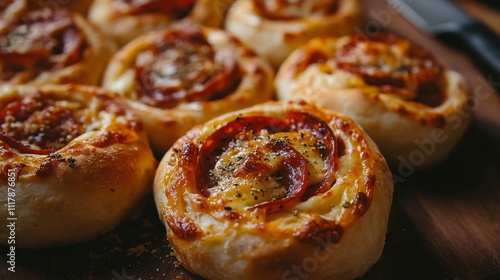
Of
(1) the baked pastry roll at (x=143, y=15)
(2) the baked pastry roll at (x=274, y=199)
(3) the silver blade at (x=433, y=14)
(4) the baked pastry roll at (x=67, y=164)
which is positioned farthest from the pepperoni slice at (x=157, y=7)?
(3) the silver blade at (x=433, y=14)

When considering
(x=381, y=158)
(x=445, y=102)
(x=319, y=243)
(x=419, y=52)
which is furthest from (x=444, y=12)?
(x=319, y=243)

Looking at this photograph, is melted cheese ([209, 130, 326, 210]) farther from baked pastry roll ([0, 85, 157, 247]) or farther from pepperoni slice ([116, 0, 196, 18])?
pepperoni slice ([116, 0, 196, 18])

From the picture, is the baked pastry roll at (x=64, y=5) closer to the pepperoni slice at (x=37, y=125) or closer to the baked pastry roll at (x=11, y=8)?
the baked pastry roll at (x=11, y=8)

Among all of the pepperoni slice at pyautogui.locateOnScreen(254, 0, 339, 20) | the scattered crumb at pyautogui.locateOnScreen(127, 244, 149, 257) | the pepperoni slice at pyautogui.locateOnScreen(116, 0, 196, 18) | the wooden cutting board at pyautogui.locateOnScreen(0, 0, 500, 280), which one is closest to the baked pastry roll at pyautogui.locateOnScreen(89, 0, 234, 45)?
the pepperoni slice at pyautogui.locateOnScreen(116, 0, 196, 18)

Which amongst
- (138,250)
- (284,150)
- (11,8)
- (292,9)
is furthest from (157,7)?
(138,250)

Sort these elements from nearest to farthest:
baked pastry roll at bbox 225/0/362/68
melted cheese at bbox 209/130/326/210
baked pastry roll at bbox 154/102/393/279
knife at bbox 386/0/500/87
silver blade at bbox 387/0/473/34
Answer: baked pastry roll at bbox 154/102/393/279
melted cheese at bbox 209/130/326/210
knife at bbox 386/0/500/87
baked pastry roll at bbox 225/0/362/68
silver blade at bbox 387/0/473/34

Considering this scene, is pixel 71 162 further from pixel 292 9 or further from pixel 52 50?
pixel 292 9

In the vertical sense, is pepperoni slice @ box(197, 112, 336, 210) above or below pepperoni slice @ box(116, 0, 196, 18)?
above
